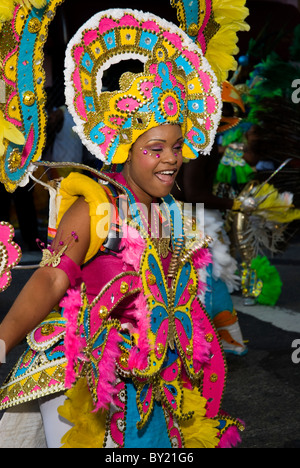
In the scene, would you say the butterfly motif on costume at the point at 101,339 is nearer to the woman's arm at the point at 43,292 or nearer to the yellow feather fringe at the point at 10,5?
the woman's arm at the point at 43,292

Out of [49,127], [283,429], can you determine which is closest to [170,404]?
[283,429]

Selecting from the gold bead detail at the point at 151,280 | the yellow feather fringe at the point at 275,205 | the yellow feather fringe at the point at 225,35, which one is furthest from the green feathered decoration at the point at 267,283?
the gold bead detail at the point at 151,280

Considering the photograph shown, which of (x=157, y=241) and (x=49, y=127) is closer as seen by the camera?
(x=157, y=241)

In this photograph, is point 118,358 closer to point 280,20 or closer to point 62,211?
point 62,211

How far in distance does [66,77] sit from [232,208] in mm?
2971

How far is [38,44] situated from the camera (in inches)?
91.6

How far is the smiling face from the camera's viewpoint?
92.4 inches

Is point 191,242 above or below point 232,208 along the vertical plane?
above

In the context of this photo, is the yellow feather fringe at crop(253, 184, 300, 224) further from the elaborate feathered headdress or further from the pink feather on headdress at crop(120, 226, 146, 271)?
the pink feather on headdress at crop(120, 226, 146, 271)

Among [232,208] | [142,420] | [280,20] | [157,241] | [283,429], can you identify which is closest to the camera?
[142,420]

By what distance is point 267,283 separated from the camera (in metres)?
6.55

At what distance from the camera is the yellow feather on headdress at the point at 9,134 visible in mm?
2188

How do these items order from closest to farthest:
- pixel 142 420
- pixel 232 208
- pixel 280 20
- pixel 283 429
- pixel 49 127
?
pixel 142 420 < pixel 283 429 < pixel 232 208 < pixel 49 127 < pixel 280 20

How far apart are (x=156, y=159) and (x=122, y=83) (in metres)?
0.28
